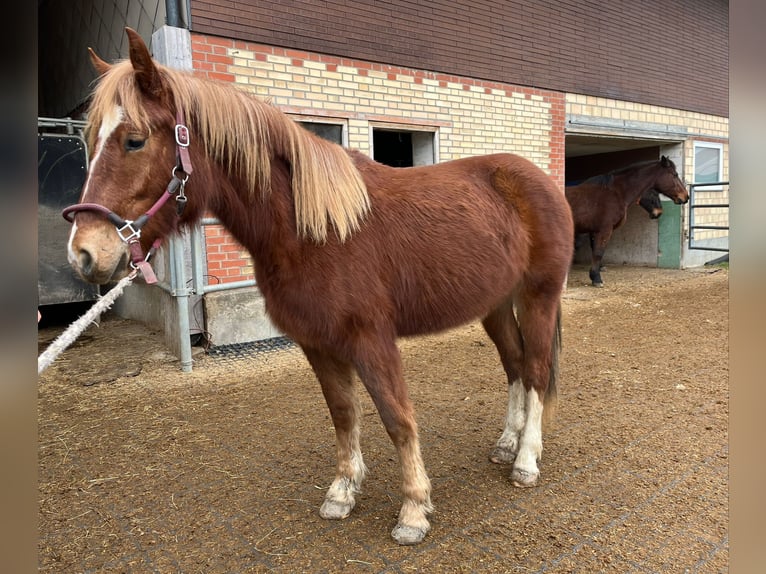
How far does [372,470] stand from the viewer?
9.20 feet

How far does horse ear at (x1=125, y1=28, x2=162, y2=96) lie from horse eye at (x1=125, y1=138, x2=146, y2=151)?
185mm

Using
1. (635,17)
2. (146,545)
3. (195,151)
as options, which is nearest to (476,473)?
(146,545)

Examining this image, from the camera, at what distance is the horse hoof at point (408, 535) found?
212 centimetres

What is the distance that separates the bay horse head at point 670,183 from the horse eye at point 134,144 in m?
10.0

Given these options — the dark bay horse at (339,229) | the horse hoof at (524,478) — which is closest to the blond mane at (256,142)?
the dark bay horse at (339,229)

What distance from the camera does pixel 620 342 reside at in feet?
17.8

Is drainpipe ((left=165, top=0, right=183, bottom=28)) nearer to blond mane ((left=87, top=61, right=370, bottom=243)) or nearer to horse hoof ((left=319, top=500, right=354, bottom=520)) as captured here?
blond mane ((left=87, top=61, right=370, bottom=243))

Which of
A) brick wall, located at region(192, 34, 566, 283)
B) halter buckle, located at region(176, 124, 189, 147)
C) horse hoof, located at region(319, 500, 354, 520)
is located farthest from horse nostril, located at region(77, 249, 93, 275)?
brick wall, located at region(192, 34, 566, 283)

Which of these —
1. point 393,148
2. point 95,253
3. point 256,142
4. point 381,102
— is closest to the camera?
point 95,253

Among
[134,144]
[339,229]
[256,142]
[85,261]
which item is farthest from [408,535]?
[134,144]

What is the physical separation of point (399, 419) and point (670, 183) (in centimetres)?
958

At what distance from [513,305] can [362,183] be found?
1351 millimetres

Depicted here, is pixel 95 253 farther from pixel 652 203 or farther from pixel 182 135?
pixel 652 203
